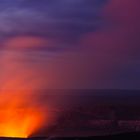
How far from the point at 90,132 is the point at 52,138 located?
47449 millimetres

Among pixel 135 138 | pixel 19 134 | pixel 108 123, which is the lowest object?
pixel 135 138

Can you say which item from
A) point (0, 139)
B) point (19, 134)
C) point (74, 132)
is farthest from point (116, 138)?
point (74, 132)

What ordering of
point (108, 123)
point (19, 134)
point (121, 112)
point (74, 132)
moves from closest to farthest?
point (19, 134)
point (74, 132)
point (108, 123)
point (121, 112)

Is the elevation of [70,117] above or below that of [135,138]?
above

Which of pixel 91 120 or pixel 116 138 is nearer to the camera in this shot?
pixel 116 138

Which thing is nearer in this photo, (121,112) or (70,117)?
(70,117)

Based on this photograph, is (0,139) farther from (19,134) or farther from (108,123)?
(108,123)

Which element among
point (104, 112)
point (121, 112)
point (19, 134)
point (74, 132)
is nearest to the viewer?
point (19, 134)

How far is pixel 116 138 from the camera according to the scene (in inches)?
490

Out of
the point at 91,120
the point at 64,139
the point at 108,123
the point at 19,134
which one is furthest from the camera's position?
the point at 91,120

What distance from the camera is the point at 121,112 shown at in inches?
3974

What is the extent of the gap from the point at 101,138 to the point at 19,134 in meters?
5.09

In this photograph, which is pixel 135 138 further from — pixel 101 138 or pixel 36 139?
pixel 36 139

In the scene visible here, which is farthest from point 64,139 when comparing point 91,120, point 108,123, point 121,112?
point 121,112
